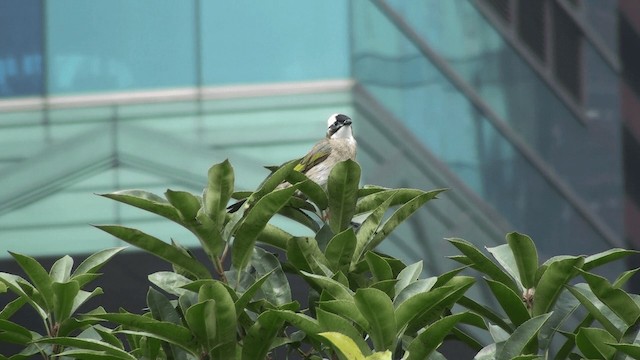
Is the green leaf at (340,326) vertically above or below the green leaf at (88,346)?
above

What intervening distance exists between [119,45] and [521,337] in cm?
1101

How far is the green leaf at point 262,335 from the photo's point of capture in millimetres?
2697

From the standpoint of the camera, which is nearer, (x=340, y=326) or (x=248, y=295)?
(x=340, y=326)

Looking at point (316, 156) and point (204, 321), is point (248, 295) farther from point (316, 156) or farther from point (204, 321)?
point (316, 156)

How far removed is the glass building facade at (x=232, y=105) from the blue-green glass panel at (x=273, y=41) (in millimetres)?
13

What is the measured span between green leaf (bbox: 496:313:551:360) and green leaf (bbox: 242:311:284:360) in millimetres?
423

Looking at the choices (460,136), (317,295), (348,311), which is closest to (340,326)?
(348,311)

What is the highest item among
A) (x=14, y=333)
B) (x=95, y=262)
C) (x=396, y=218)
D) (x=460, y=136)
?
(x=396, y=218)

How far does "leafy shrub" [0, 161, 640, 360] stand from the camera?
8.68 feet

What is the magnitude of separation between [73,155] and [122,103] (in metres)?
0.67

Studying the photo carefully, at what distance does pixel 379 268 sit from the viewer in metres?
2.82

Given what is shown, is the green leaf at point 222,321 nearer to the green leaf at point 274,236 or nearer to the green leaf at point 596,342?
the green leaf at point 274,236

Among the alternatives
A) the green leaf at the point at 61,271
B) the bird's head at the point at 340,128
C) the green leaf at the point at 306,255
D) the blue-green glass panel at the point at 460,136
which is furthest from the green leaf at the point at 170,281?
the blue-green glass panel at the point at 460,136

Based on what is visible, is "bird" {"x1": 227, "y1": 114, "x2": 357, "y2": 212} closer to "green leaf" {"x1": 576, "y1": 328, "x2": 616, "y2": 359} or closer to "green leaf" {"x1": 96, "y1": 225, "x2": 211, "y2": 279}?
"green leaf" {"x1": 96, "y1": 225, "x2": 211, "y2": 279}
